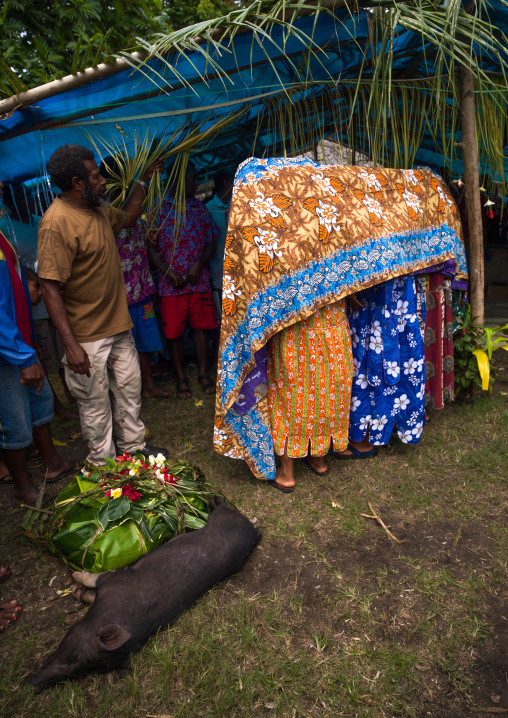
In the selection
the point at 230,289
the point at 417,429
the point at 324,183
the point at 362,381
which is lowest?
the point at 417,429

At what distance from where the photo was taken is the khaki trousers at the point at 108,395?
9.30 ft

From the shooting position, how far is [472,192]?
358cm

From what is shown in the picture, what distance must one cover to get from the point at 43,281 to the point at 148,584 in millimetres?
1646

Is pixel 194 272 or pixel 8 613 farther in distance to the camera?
pixel 194 272

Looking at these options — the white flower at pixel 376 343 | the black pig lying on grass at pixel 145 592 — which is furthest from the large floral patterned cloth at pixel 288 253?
the black pig lying on grass at pixel 145 592

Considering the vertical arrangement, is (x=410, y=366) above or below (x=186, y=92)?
below

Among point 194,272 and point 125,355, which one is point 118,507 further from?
point 194,272

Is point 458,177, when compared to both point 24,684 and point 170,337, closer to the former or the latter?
point 170,337

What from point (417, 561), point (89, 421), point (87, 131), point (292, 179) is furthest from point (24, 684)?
point (87, 131)

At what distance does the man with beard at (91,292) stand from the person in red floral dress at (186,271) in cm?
129

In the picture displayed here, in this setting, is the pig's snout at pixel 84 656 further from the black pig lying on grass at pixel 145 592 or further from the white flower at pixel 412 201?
the white flower at pixel 412 201

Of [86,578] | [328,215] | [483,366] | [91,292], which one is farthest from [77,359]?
[483,366]

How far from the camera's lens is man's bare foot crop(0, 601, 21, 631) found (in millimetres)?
2010

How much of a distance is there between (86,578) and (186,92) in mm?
2714
